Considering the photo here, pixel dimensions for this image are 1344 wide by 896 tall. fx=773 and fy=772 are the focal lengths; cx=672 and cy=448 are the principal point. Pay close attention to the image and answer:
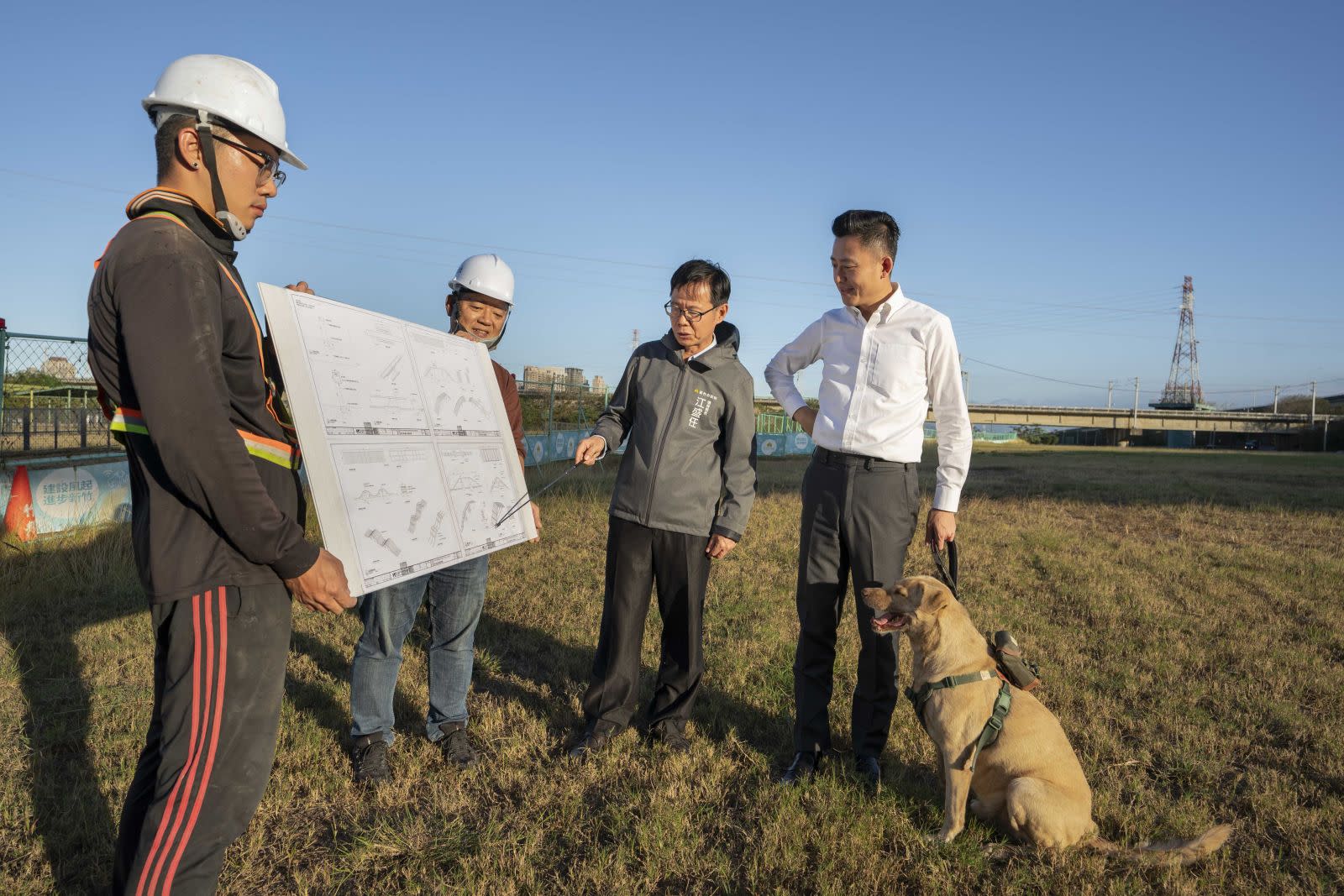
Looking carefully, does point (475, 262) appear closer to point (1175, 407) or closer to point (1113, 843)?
point (1113, 843)

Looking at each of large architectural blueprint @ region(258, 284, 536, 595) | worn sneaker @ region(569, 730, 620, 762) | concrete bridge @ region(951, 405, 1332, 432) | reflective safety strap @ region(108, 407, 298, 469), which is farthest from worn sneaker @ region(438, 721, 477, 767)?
concrete bridge @ region(951, 405, 1332, 432)

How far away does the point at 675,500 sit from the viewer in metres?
4.18

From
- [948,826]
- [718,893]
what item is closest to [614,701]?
[718,893]

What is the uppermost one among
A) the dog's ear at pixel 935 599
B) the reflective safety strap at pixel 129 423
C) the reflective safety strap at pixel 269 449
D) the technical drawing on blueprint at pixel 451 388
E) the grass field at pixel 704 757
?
the technical drawing on blueprint at pixel 451 388

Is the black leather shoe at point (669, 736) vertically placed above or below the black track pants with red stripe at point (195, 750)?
below

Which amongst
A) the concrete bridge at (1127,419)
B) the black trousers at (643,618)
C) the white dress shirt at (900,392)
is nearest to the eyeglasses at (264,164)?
the black trousers at (643,618)

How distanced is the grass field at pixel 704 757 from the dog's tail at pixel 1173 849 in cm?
6

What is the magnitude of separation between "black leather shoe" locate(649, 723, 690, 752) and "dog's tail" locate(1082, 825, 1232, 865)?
1.94m

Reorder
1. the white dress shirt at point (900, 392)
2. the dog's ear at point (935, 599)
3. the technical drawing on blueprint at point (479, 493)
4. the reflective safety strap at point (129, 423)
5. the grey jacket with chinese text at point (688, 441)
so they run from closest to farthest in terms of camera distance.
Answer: the reflective safety strap at point (129, 423)
the technical drawing on blueprint at point (479, 493)
the dog's ear at point (935, 599)
the white dress shirt at point (900, 392)
the grey jacket with chinese text at point (688, 441)

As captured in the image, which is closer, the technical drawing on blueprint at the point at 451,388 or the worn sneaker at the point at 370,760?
the technical drawing on blueprint at the point at 451,388

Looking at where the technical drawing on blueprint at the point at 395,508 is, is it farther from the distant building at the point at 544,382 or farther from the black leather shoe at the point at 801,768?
the distant building at the point at 544,382

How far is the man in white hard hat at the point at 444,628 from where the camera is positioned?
3.74 meters

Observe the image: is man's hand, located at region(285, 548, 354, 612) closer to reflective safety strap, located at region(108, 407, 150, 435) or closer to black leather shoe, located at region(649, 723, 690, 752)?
reflective safety strap, located at region(108, 407, 150, 435)

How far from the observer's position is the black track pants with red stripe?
1.97m
